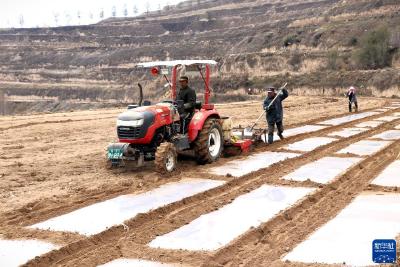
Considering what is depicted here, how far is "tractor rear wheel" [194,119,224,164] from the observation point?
40.2 ft

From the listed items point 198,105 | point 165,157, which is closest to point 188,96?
point 198,105

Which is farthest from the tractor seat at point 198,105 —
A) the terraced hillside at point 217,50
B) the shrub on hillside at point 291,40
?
the shrub on hillside at point 291,40

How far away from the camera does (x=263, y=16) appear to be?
351 ft

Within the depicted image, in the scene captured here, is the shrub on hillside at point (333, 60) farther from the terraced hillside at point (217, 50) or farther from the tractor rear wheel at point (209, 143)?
the tractor rear wheel at point (209, 143)

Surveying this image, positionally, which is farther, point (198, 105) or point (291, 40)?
point (291, 40)

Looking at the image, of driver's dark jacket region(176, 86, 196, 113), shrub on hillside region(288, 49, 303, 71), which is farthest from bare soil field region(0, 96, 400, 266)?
shrub on hillside region(288, 49, 303, 71)

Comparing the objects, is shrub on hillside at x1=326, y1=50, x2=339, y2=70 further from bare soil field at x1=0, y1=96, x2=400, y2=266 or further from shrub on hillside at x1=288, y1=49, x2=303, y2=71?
bare soil field at x1=0, y1=96, x2=400, y2=266

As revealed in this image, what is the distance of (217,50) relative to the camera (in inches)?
3467

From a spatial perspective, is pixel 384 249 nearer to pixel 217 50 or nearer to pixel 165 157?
pixel 165 157

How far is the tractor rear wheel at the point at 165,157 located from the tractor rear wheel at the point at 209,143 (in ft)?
3.65

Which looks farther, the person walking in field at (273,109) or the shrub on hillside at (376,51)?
the shrub on hillside at (376,51)

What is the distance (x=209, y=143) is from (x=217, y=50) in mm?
76501

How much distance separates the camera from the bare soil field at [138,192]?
6.87 meters

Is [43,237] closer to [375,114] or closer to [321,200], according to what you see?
[321,200]
